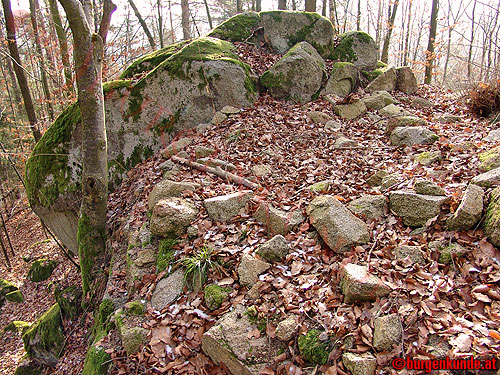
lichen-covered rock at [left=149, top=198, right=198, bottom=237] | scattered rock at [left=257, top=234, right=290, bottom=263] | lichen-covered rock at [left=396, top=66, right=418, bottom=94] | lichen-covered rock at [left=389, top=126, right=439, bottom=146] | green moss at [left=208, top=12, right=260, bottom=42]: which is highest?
green moss at [left=208, top=12, right=260, bottom=42]

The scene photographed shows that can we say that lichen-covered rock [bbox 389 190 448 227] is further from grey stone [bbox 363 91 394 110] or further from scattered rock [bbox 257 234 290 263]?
grey stone [bbox 363 91 394 110]

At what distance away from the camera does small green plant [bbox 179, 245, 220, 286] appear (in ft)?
12.1

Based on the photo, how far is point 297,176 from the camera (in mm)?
5246

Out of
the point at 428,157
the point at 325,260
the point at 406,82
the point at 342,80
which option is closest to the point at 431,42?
the point at 406,82

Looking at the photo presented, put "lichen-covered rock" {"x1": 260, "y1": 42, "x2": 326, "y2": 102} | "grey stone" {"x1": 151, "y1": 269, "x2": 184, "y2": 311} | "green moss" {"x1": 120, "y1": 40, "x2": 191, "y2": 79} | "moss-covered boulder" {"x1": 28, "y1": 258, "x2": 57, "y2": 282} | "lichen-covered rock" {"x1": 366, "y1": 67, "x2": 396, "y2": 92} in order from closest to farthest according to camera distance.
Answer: "grey stone" {"x1": 151, "y1": 269, "x2": 184, "y2": 311} < "lichen-covered rock" {"x1": 260, "y1": 42, "x2": 326, "y2": 102} < "green moss" {"x1": 120, "y1": 40, "x2": 191, "y2": 79} < "lichen-covered rock" {"x1": 366, "y1": 67, "x2": 396, "y2": 92} < "moss-covered boulder" {"x1": 28, "y1": 258, "x2": 57, "y2": 282}

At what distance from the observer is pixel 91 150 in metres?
5.07

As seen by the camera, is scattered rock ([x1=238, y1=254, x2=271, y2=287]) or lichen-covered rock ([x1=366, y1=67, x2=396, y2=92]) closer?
scattered rock ([x1=238, y1=254, x2=271, y2=287])

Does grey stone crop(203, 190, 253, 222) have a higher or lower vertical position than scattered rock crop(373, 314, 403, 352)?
higher

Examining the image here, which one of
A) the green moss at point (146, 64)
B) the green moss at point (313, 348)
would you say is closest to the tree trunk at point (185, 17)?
the green moss at point (146, 64)

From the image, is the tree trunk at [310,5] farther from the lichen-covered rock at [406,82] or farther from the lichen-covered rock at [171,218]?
the lichen-covered rock at [171,218]

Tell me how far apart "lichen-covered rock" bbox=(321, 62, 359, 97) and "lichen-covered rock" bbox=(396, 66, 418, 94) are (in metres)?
1.18

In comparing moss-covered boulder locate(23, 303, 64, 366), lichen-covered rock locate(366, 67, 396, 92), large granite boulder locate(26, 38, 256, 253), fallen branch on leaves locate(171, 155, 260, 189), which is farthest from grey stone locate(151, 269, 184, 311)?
lichen-covered rock locate(366, 67, 396, 92)

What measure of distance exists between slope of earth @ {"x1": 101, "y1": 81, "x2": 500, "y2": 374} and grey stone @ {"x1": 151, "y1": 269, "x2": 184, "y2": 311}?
88mm

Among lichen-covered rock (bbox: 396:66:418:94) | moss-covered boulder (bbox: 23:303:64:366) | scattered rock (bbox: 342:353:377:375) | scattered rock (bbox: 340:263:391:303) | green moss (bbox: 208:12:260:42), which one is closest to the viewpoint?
scattered rock (bbox: 342:353:377:375)
